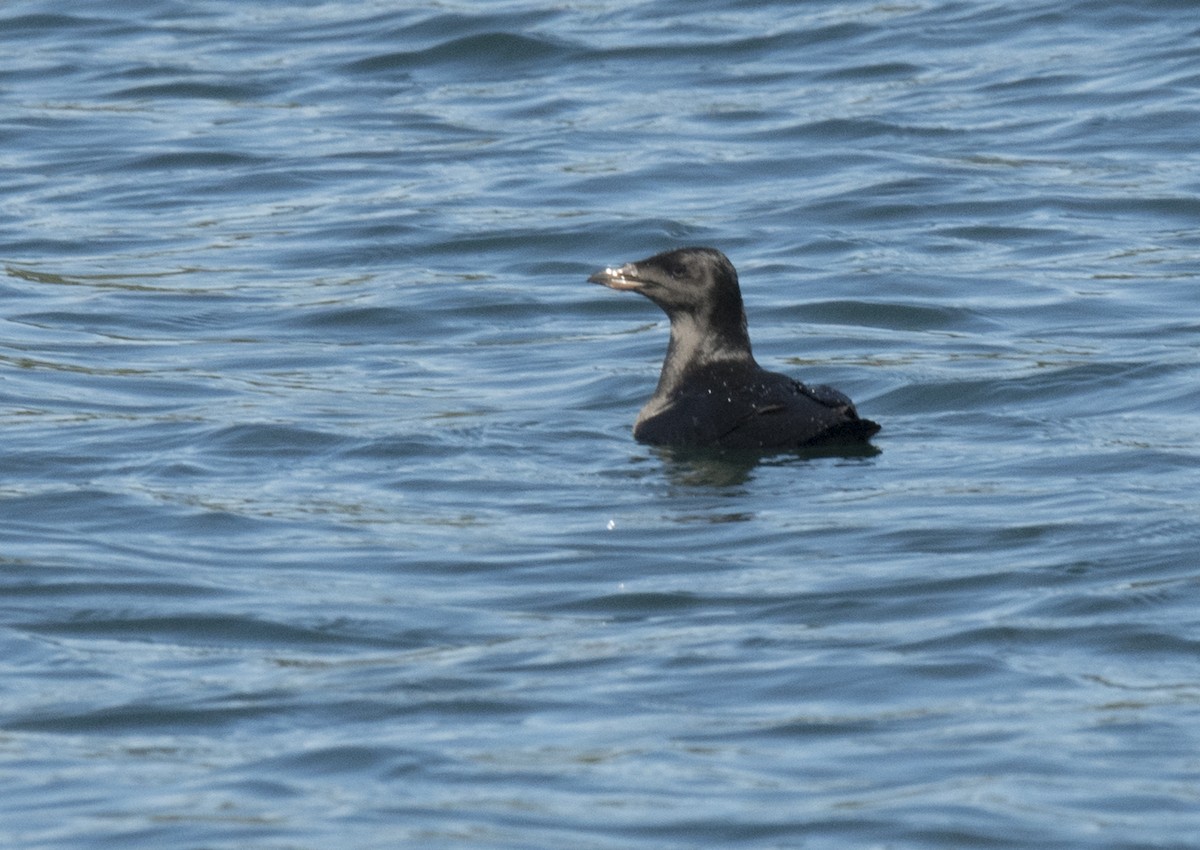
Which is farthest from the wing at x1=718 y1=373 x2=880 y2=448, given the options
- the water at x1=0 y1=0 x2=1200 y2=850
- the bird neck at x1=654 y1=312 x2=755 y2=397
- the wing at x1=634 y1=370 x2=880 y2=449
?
the bird neck at x1=654 y1=312 x2=755 y2=397

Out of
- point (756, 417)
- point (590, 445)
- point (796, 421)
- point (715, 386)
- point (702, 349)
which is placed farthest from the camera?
point (702, 349)

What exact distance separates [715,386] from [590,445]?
1.92ft

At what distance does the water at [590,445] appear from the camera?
6.60 m

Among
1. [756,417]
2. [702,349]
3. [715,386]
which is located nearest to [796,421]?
[756,417]

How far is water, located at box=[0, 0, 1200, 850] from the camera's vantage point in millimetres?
6598

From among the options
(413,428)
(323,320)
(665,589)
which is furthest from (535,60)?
(665,589)

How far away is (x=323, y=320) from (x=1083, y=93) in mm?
7472

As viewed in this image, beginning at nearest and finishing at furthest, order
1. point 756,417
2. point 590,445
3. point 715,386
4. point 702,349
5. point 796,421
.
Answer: point 796,421 → point 756,417 → point 715,386 → point 590,445 → point 702,349

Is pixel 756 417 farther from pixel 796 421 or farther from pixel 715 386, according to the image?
pixel 715 386

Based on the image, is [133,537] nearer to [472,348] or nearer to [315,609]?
[315,609]

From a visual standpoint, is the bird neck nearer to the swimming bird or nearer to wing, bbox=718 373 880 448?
the swimming bird

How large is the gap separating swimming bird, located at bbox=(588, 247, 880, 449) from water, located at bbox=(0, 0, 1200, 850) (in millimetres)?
134

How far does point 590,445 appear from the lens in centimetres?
1080

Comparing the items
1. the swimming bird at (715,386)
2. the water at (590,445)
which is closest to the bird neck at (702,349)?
the swimming bird at (715,386)
